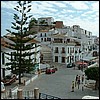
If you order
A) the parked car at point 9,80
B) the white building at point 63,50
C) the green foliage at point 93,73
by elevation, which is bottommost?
the parked car at point 9,80

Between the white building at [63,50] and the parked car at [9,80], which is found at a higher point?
the white building at [63,50]

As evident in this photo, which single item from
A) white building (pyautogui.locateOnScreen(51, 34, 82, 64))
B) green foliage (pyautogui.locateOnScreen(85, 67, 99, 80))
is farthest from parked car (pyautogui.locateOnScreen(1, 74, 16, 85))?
white building (pyautogui.locateOnScreen(51, 34, 82, 64))

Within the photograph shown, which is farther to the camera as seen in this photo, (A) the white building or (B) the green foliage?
(A) the white building

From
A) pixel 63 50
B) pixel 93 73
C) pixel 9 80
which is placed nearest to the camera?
pixel 93 73

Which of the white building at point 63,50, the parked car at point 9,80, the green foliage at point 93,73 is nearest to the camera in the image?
the green foliage at point 93,73

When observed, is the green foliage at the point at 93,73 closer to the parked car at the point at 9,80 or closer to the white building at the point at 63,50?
the parked car at the point at 9,80

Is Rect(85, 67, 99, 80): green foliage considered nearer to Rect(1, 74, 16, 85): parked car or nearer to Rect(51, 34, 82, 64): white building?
Rect(1, 74, 16, 85): parked car

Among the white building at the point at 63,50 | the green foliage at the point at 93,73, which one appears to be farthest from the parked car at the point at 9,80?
the white building at the point at 63,50

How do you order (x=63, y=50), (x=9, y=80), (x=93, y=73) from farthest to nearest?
(x=63, y=50) < (x=9, y=80) < (x=93, y=73)

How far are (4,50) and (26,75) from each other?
11.8 ft

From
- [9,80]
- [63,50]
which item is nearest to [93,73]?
[9,80]

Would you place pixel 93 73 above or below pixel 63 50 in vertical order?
below

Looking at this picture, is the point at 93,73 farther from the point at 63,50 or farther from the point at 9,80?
the point at 63,50

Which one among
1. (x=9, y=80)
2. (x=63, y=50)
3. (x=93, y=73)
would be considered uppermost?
(x=63, y=50)
